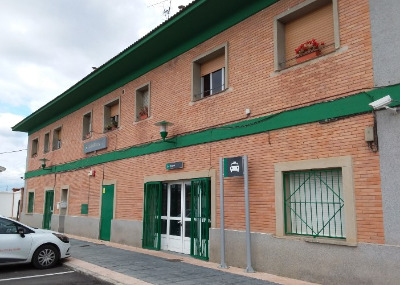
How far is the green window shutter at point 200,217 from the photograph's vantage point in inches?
375

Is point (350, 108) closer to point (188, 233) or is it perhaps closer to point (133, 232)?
point (188, 233)

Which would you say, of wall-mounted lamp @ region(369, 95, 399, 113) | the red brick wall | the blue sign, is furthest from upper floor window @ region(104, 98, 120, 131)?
wall-mounted lamp @ region(369, 95, 399, 113)

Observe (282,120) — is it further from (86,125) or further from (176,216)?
(86,125)

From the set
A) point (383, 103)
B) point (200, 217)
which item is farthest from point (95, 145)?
point (383, 103)

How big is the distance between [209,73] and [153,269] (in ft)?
17.9

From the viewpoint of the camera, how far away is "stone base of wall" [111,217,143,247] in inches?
467

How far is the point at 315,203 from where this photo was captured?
735 centimetres

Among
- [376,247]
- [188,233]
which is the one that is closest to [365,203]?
[376,247]

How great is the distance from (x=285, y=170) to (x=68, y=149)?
42.5ft

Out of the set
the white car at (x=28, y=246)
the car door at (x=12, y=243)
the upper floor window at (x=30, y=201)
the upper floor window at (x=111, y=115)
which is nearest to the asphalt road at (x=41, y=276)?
the white car at (x=28, y=246)

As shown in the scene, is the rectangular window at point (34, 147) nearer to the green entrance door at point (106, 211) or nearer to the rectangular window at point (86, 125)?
the rectangular window at point (86, 125)

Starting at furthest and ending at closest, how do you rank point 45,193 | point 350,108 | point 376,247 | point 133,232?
point 45,193, point 133,232, point 350,108, point 376,247

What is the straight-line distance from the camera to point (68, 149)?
17.8 m

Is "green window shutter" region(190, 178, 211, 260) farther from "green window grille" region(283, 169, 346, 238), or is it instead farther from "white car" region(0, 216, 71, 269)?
"white car" region(0, 216, 71, 269)
